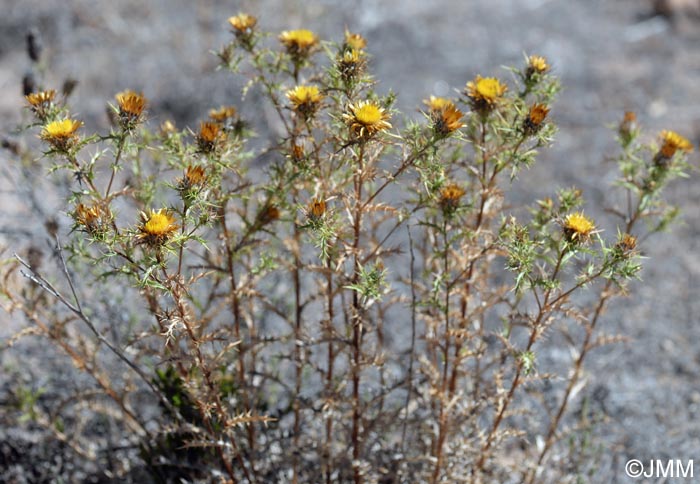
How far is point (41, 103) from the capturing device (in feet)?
6.97

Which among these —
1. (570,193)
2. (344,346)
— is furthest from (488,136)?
(344,346)

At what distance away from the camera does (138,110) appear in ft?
6.57

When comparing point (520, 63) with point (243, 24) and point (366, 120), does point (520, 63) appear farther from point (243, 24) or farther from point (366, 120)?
point (366, 120)

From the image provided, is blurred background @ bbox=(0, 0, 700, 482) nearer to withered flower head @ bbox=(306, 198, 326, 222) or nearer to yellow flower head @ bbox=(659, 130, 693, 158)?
yellow flower head @ bbox=(659, 130, 693, 158)

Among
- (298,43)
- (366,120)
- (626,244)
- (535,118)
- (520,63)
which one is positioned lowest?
(626,244)

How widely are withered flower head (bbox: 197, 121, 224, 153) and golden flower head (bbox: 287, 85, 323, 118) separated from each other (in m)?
0.25

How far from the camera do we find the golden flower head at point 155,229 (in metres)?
1.83

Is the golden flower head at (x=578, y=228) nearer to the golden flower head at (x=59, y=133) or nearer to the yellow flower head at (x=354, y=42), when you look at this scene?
the yellow flower head at (x=354, y=42)

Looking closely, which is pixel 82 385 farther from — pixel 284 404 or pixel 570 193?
pixel 570 193
